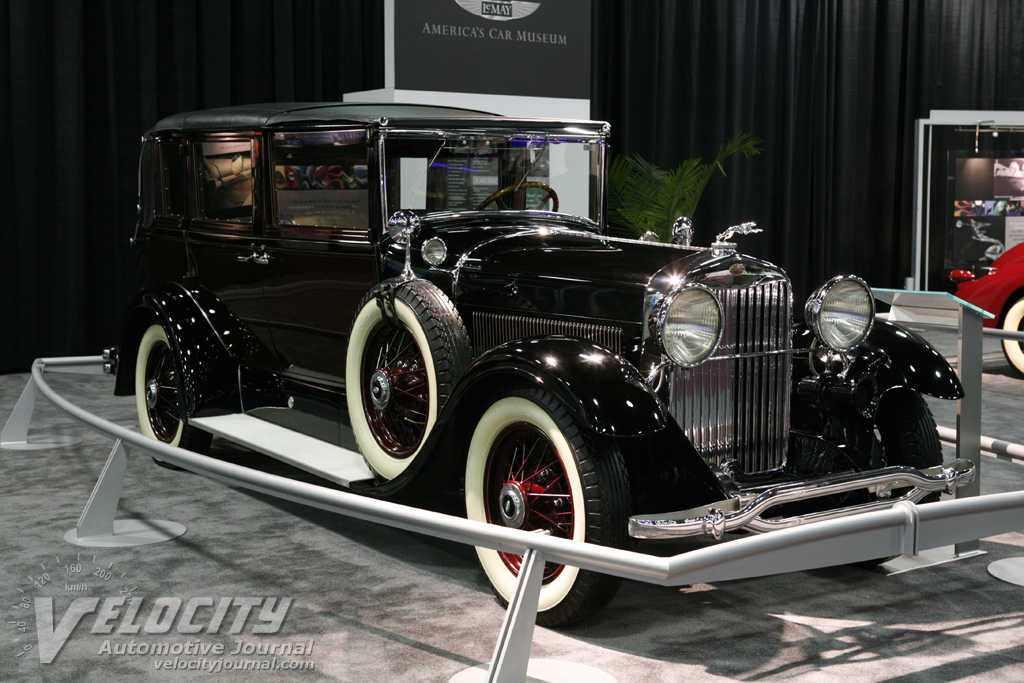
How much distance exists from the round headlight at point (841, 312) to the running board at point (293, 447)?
1473 mm

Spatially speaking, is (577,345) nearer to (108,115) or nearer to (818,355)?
(818,355)

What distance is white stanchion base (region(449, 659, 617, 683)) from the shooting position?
2385 millimetres

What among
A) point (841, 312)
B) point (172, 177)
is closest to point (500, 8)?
point (172, 177)

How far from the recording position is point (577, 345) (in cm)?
271

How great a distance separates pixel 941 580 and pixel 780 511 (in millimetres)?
661

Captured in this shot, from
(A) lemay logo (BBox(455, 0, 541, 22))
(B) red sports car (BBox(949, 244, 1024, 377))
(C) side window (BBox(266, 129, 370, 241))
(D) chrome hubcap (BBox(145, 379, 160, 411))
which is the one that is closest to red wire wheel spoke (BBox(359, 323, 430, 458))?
(C) side window (BBox(266, 129, 370, 241))

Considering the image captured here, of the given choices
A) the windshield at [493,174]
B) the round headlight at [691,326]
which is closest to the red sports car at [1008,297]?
the windshield at [493,174]

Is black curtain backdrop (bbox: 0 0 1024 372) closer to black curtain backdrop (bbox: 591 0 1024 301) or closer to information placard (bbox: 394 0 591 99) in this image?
black curtain backdrop (bbox: 591 0 1024 301)

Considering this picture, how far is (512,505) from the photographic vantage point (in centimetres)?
277

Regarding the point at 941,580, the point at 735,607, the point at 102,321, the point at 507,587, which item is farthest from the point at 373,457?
the point at 102,321

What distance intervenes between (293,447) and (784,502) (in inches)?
73.3

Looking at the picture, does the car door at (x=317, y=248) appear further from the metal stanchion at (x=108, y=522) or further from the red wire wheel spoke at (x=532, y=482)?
the red wire wheel spoke at (x=532, y=482)

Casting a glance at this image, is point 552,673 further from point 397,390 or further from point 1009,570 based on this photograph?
point 1009,570

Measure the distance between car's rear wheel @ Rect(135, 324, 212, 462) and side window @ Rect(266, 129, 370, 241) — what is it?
85 cm
